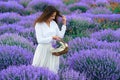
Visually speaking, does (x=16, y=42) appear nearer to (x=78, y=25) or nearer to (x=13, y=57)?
(x=13, y=57)

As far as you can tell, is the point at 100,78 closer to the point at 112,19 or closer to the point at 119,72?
the point at 119,72

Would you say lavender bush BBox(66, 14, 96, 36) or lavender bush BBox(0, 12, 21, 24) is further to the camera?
lavender bush BBox(0, 12, 21, 24)

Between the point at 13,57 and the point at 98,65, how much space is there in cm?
152

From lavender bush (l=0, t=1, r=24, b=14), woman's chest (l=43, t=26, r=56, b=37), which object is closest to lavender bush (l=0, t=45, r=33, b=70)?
woman's chest (l=43, t=26, r=56, b=37)

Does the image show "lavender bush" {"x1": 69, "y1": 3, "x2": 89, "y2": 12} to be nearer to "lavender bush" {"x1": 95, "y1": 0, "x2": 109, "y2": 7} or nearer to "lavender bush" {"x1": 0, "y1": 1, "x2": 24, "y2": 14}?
"lavender bush" {"x1": 95, "y1": 0, "x2": 109, "y2": 7}

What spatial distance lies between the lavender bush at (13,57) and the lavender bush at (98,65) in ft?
2.87

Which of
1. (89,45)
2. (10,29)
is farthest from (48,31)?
Answer: (10,29)

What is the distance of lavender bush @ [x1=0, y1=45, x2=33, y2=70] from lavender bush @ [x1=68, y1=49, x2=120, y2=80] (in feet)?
2.87

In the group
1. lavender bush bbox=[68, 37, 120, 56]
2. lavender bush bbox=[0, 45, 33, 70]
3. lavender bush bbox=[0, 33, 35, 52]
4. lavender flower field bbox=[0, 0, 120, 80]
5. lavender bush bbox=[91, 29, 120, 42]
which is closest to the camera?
lavender flower field bbox=[0, 0, 120, 80]

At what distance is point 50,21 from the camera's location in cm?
627

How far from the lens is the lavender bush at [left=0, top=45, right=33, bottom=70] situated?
6.57 metres

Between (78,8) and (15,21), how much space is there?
4152 millimetres

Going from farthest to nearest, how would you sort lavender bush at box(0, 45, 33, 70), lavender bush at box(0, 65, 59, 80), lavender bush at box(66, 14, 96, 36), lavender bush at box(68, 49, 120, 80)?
lavender bush at box(66, 14, 96, 36), lavender bush at box(0, 45, 33, 70), lavender bush at box(68, 49, 120, 80), lavender bush at box(0, 65, 59, 80)

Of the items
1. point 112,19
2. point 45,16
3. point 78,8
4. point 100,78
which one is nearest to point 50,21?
point 45,16
